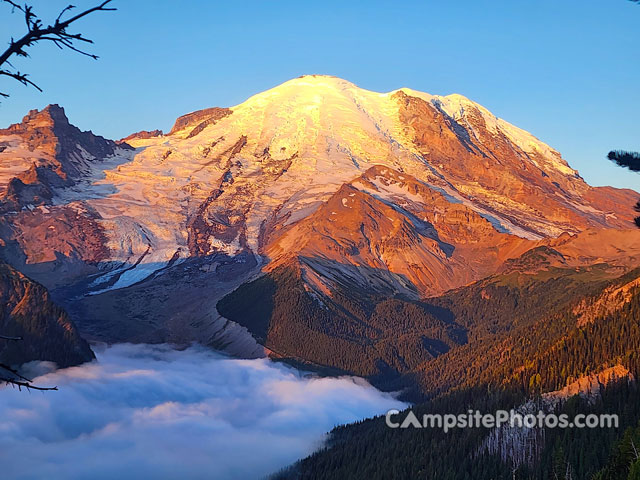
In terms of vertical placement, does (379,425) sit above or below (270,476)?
above

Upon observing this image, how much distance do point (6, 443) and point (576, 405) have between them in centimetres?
12205

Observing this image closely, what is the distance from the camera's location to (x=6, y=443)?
584 ft

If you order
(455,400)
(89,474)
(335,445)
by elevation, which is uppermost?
(455,400)

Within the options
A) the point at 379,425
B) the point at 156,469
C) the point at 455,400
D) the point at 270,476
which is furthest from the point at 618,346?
the point at 156,469

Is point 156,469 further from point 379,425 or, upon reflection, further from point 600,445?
point 600,445

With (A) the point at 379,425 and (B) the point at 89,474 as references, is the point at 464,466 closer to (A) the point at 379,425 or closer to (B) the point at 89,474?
(A) the point at 379,425

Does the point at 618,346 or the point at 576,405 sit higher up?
the point at 618,346

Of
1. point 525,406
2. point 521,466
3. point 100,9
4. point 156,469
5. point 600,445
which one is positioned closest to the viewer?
point 100,9

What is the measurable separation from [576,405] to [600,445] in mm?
18315

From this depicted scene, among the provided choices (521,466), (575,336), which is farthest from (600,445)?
(575,336)

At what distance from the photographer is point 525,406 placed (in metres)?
138

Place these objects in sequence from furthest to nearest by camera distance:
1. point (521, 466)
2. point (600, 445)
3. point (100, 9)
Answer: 1. point (521, 466)
2. point (600, 445)
3. point (100, 9)

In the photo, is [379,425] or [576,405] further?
[379,425]

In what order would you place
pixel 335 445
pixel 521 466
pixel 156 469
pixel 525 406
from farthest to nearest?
pixel 156 469
pixel 335 445
pixel 525 406
pixel 521 466
